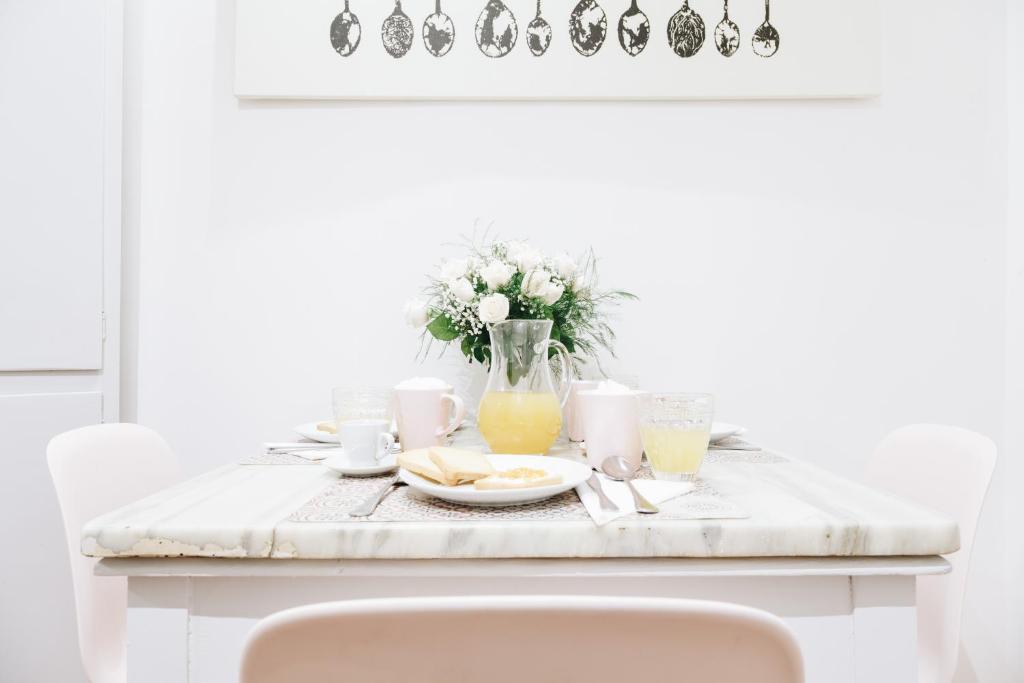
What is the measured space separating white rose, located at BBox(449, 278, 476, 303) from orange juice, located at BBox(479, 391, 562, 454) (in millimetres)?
227

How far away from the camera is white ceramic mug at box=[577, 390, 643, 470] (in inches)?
40.4

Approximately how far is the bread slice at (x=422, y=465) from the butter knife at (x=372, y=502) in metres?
0.04

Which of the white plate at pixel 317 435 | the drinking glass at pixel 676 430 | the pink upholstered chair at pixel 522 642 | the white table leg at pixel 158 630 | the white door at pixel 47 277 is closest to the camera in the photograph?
the pink upholstered chair at pixel 522 642

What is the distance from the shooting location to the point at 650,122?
5.40 feet

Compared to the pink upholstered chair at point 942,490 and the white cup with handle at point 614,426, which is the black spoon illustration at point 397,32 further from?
the pink upholstered chair at point 942,490

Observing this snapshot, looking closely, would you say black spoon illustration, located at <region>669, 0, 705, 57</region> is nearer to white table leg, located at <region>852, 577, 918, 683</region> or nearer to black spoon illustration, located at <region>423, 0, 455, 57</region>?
black spoon illustration, located at <region>423, 0, 455, 57</region>

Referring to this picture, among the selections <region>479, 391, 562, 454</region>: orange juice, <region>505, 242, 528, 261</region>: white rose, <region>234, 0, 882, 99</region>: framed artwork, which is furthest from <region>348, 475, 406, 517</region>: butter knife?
<region>234, 0, 882, 99</region>: framed artwork

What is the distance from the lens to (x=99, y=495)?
1.05m

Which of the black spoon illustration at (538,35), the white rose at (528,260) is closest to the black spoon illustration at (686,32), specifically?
the black spoon illustration at (538,35)

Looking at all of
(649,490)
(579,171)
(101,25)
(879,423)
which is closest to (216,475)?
(649,490)

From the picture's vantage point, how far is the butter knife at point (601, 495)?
0.75 metres

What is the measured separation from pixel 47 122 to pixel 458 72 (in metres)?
1.00

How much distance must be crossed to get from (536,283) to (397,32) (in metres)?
0.86

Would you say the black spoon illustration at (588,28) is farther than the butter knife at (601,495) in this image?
Yes
